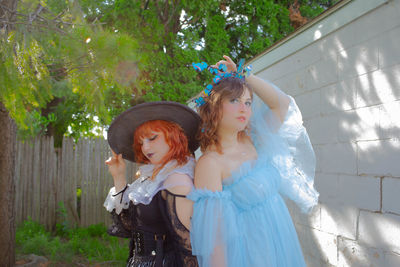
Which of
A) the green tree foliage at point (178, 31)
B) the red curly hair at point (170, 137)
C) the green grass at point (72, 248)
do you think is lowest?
the green grass at point (72, 248)

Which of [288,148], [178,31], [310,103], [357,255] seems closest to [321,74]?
[310,103]

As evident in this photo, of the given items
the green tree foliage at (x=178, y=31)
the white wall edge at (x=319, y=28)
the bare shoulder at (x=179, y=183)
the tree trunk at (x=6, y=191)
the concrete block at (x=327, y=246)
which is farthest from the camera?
the green tree foliage at (x=178, y=31)

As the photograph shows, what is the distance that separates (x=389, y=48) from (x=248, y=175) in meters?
1.15

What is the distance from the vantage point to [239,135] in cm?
179

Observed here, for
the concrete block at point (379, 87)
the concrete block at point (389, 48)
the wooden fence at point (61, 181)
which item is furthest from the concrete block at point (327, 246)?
the wooden fence at point (61, 181)

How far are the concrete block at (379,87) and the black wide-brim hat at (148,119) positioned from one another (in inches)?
42.8

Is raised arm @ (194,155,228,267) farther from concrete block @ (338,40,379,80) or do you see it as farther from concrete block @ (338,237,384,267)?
concrete block @ (338,40,379,80)

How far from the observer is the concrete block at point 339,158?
2229mm

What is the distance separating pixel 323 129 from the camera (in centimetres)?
256

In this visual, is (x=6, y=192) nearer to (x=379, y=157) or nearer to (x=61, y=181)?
(x=61, y=181)

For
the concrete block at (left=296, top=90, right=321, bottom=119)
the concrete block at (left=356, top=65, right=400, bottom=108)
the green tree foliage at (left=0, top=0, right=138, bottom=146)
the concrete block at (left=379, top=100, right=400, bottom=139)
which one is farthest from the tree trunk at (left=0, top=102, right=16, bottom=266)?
the concrete block at (left=379, top=100, right=400, bottom=139)

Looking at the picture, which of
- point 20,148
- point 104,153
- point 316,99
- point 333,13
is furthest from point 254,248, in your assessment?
point 20,148

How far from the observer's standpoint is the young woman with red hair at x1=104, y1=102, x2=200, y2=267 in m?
1.54

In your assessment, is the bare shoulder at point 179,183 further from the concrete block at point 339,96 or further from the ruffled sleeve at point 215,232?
the concrete block at point 339,96
